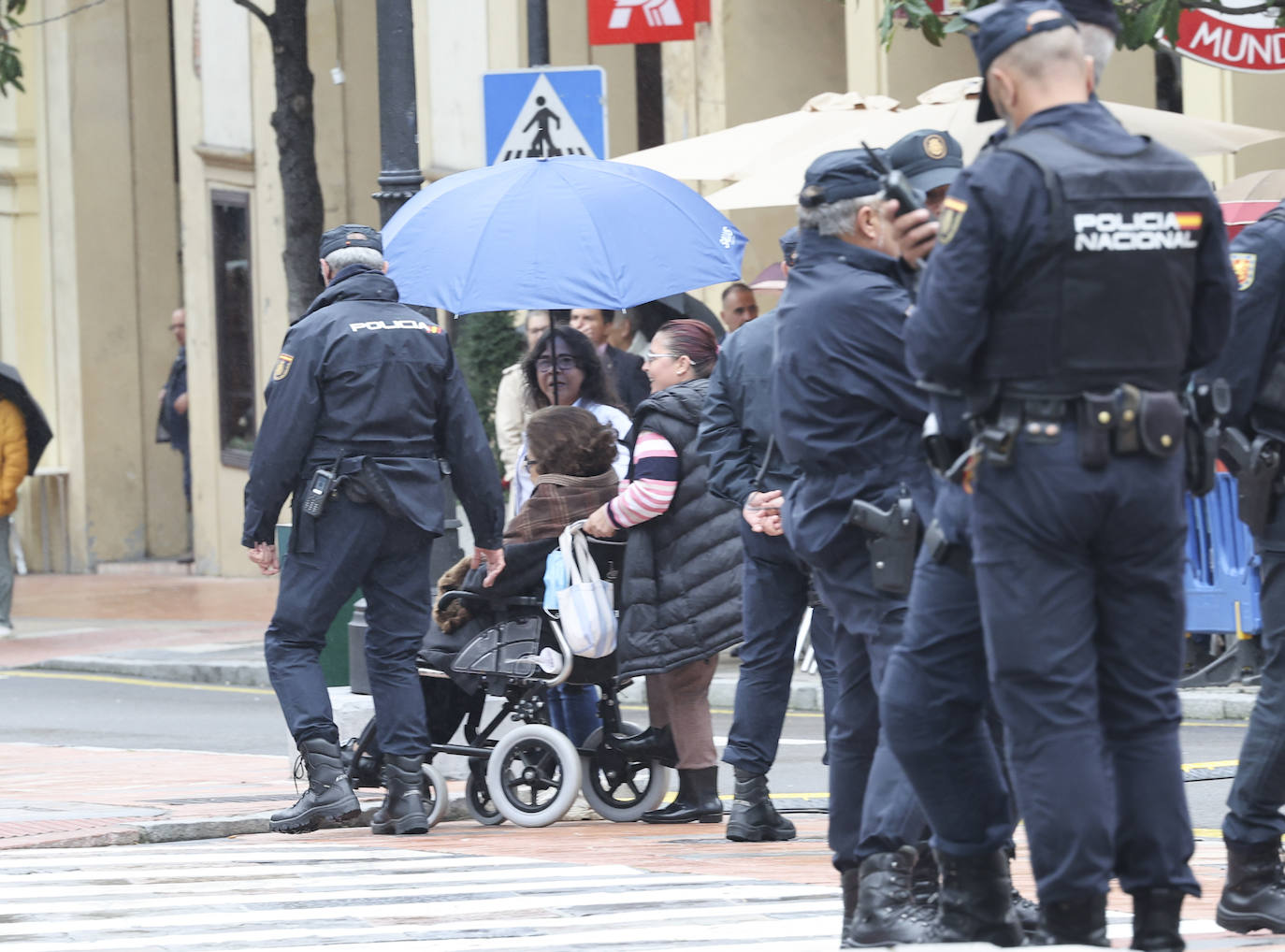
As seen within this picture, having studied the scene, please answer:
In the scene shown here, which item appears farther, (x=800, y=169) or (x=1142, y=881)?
(x=800, y=169)

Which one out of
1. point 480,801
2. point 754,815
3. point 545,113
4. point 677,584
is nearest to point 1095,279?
point 754,815

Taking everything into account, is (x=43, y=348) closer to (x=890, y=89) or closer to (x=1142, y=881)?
(x=890, y=89)

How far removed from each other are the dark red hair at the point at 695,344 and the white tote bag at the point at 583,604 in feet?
2.42

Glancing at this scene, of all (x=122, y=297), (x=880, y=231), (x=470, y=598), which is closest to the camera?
(x=880, y=231)

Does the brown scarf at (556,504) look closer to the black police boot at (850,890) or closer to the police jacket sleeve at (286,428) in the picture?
the police jacket sleeve at (286,428)

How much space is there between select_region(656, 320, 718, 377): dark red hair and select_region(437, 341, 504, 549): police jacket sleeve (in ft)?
2.62

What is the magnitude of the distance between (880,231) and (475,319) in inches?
438

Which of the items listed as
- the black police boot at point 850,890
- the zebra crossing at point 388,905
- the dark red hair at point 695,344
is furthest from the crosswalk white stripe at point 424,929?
the dark red hair at point 695,344

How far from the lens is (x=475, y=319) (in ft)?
53.9

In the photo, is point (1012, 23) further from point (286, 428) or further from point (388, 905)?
point (286, 428)

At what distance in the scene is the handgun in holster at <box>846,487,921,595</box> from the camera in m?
5.12

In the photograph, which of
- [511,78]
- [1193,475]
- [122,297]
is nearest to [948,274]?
[1193,475]

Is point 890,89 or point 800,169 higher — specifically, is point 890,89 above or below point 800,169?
above

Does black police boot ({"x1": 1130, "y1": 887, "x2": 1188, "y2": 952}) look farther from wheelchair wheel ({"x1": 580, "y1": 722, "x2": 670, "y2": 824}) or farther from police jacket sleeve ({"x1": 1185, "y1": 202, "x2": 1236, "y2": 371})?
wheelchair wheel ({"x1": 580, "y1": 722, "x2": 670, "y2": 824})
